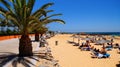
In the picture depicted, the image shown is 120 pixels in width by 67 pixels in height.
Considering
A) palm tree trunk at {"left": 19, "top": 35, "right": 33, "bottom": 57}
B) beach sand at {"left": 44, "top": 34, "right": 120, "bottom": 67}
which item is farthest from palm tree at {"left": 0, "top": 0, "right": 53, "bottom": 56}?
beach sand at {"left": 44, "top": 34, "right": 120, "bottom": 67}

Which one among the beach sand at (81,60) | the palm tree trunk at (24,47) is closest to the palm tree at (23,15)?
the palm tree trunk at (24,47)

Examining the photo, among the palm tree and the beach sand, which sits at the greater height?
the palm tree

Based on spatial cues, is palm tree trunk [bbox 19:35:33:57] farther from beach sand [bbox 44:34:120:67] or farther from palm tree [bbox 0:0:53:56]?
beach sand [bbox 44:34:120:67]

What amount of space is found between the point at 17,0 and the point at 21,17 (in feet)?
3.53

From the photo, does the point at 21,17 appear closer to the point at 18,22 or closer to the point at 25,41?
the point at 18,22

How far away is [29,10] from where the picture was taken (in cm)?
1502

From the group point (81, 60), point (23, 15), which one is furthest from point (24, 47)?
point (81, 60)

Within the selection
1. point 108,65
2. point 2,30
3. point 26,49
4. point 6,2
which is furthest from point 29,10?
point 2,30

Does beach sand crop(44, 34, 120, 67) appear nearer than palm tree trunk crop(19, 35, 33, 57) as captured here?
No

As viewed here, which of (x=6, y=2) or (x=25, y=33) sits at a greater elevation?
(x=6, y=2)

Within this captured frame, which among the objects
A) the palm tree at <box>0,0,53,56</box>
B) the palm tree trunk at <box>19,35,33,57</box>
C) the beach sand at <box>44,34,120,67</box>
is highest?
the palm tree at <box>0,0,53,56</box>

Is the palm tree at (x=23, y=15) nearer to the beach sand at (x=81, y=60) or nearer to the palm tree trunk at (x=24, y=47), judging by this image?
the palm tree trunk at (x=24, y=47)

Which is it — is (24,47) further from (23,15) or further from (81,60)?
(81,60)

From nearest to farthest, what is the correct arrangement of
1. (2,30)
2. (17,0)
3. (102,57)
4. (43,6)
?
(17,0) < (43,6) < (102,57) < (2,30)
